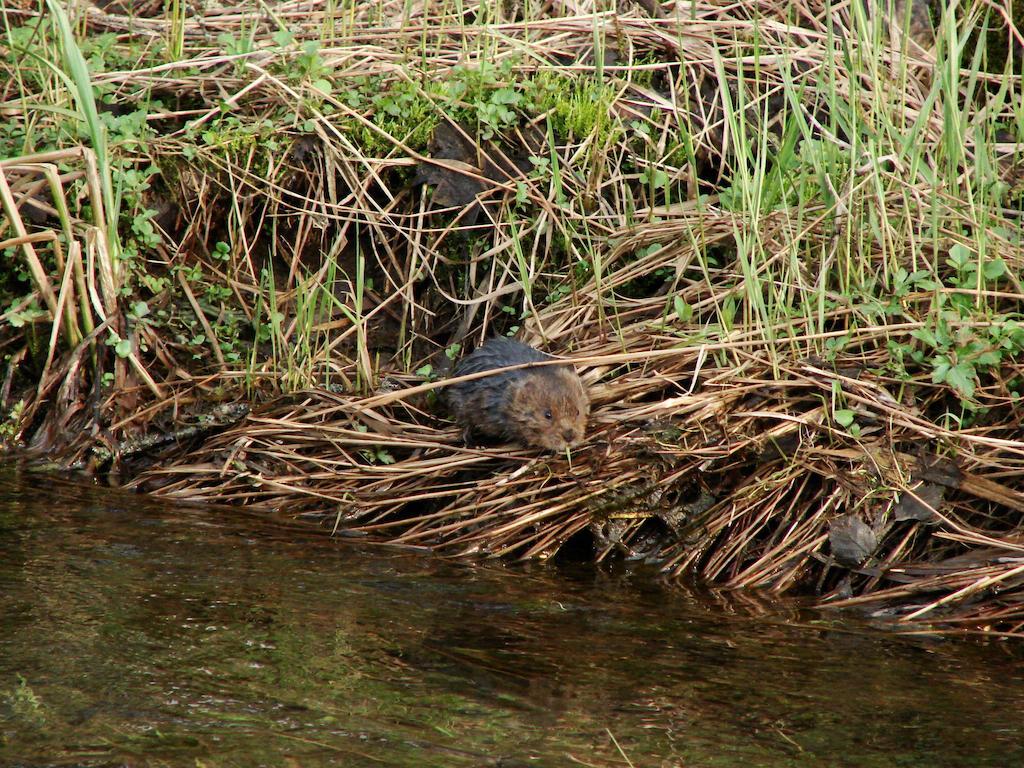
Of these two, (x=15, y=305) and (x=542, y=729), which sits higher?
(x=15, y=305)

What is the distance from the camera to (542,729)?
3.08 meters

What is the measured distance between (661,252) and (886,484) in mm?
1804

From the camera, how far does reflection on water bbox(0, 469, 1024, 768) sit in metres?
2.96

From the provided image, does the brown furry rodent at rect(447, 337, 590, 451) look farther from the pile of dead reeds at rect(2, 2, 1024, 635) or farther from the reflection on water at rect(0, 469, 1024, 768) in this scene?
the reflection on water at rect(0, 469, 1024, 768)

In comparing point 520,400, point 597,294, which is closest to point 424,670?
point 520,400

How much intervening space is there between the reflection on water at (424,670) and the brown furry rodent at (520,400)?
24.7 inches

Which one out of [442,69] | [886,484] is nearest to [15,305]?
[442,69]

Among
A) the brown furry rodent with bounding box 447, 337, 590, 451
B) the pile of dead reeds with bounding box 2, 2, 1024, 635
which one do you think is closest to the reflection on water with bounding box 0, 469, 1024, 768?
the pile of dead reeds with bounding box 2, 2, 1024, 635

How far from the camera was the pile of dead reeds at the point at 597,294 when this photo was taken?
4.60 m

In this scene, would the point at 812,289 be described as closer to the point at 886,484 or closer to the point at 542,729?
the point at 886,484

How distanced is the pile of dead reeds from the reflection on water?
1.58 feet

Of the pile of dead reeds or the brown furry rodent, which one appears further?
the brown furry rodent

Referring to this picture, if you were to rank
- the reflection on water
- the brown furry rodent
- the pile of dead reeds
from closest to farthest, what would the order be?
the reflection on water → the pile of dead reeds → the brown furry rodent

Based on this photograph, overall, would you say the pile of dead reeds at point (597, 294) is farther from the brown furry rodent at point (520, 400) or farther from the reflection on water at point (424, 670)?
the reflection on water at point (424, 670)
